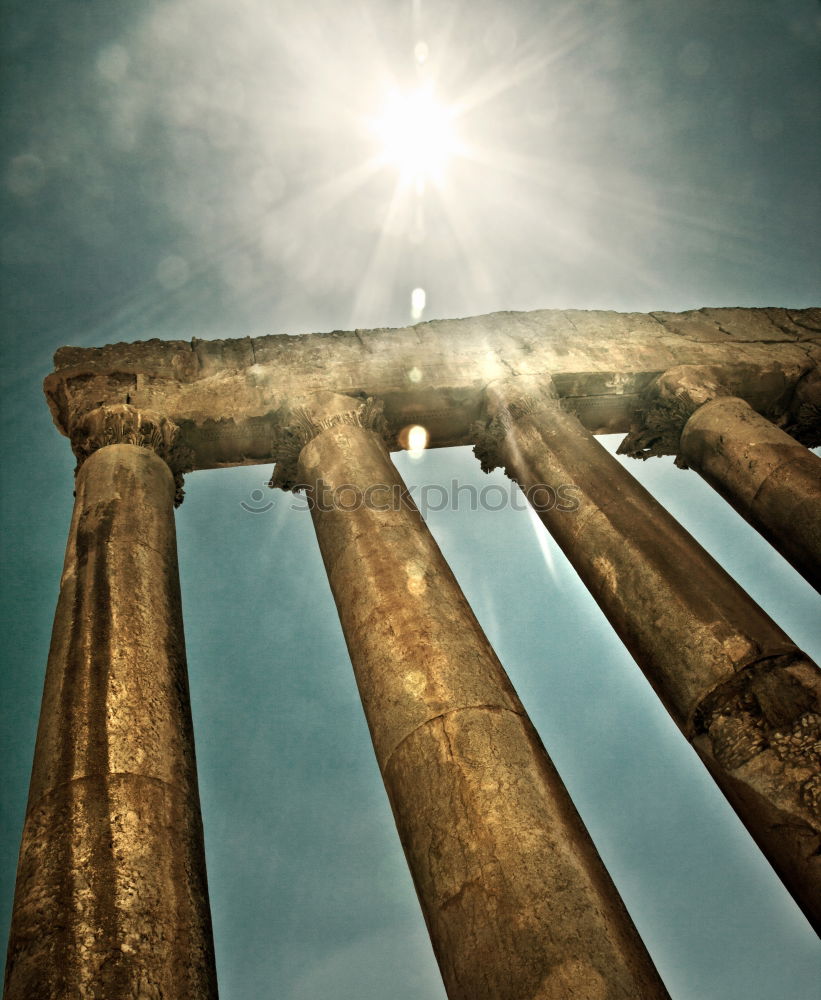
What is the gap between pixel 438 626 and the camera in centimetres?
607

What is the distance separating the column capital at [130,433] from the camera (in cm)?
870

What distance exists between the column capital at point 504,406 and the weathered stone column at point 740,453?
182 cm

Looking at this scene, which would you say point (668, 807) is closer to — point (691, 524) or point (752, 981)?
point (752, 981)

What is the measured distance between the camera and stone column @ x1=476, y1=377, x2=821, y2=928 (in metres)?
5.14

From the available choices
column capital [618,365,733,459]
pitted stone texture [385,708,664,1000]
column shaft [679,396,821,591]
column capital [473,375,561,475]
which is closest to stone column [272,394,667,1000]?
pitted stone texture [385,708,664,1000]

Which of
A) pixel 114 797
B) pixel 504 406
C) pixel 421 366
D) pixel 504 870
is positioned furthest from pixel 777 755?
pixel 421 366

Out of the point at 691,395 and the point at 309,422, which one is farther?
the point at 691,395

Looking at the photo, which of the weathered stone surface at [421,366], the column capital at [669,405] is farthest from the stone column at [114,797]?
the column capital at [669,405]

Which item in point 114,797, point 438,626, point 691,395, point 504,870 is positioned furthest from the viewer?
point 691,395

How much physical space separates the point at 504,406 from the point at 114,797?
23.7 feet

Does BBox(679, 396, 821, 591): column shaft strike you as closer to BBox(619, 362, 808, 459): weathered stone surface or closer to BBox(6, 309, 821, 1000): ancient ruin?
BBox(6, 309, 821, 1000): ancient ruin

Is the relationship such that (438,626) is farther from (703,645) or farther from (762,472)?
(762,472)

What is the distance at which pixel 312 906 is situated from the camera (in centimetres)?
2231

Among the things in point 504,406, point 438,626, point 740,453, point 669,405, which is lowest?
point 438,626
